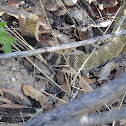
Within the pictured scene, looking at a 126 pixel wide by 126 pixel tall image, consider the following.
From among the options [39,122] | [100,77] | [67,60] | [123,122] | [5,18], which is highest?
[5,18]

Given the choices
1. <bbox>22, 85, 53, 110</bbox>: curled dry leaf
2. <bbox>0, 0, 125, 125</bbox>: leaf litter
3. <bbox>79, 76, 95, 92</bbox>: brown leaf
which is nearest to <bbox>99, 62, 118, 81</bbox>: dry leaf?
<bbox>0, 0, 125, 125</bbox>: leaf litter

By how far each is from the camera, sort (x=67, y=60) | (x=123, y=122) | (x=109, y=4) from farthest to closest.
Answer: (x=109, y=4), (x=67, y=60), (x=123, y=122)

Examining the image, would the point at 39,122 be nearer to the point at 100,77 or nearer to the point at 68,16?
the point at 100,77

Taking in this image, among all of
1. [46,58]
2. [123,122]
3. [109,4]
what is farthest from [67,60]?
[109,4]

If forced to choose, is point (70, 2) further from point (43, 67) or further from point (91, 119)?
point (91, 119)

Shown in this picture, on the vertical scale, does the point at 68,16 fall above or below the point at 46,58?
above

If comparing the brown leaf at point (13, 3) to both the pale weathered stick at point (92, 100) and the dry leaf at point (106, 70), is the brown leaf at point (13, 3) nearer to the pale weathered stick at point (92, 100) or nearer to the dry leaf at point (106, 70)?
the dry leaf at point (106, 70)

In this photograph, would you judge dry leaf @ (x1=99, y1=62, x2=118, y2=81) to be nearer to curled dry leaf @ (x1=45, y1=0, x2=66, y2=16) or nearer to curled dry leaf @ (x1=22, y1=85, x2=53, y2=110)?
curled dry leaf @ (x1=22, y1=85, x2=53, y2=110)

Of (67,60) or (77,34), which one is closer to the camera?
(67,60)
